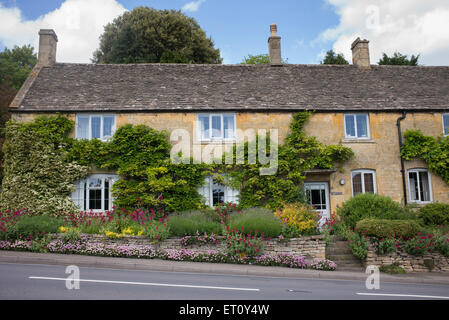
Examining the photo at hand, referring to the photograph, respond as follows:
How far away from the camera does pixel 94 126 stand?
17016 mm

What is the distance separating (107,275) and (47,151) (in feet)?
30.9

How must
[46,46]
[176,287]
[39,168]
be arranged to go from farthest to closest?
[46,46]
[39,168]
[176,287]

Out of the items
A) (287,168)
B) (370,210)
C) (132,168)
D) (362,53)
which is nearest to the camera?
(370,210)

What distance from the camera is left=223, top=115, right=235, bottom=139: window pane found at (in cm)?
1745

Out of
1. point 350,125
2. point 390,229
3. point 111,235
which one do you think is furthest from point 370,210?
point 111,235

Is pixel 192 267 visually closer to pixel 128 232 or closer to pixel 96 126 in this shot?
pixel 128 232

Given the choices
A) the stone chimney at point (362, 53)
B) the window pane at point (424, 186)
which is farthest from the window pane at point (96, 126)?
the window pane at point (424, 186)

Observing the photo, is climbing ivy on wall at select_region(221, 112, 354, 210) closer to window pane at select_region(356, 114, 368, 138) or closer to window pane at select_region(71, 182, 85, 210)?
window pane at select_region(356, 114, 368, 138)

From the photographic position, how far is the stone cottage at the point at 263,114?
16984 millimetres

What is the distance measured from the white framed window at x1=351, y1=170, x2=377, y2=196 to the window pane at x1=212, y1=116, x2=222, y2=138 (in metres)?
7.00

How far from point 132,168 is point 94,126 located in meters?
3.03

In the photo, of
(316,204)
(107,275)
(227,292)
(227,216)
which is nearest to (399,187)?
(316,204)

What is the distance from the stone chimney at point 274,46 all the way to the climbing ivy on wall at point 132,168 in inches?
254

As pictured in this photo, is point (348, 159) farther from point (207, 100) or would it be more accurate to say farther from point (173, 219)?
point (173, 219)
